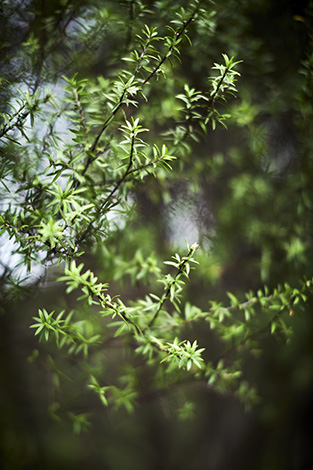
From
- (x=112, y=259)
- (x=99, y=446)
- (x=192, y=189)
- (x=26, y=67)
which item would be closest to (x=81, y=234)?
(x=112, y=259)

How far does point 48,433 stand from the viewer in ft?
3.79

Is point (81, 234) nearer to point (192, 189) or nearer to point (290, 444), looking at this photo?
point (192, 189)

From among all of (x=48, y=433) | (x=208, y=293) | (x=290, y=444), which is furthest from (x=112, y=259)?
(x=290, y=444)

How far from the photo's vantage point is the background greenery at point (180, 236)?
2.28 feet

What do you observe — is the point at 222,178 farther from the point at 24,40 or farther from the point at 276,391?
the point at 276,391

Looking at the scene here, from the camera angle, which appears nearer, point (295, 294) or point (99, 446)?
point (295, 294)

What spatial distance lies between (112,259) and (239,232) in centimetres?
53

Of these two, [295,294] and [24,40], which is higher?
[24,40]

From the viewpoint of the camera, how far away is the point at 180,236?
104cm

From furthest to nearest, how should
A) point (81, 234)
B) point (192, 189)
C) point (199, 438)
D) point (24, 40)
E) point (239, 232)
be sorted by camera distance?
point (199, 438) < point (239, 232) < point (192, 189) < point (24, 40) < point (81, 234)

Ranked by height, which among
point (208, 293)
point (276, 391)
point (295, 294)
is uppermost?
point (295, 294)

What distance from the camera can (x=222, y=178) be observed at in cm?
117

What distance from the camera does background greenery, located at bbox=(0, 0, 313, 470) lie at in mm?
695

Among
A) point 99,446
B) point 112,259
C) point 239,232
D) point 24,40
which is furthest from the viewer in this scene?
point 99,446
